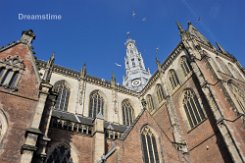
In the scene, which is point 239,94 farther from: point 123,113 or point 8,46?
point 8,46

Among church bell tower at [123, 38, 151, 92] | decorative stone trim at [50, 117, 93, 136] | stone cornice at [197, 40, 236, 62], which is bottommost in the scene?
decorative stone trim at [50, 117, 93, 136]

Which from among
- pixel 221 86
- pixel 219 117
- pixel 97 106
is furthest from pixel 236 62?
pixel 97 106

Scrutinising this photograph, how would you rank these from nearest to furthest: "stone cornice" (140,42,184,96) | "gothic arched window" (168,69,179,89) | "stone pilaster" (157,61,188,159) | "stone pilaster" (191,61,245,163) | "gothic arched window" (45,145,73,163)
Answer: "stone pilaster" (191,61,245,163) → "gothic arched window" (45,145,73,163) → "stone pilaster" (157,61,188,159) → "gothic arched window" (168,69,179,89) → "stone cornice" (140,42,184,96)

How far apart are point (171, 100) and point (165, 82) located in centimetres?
306

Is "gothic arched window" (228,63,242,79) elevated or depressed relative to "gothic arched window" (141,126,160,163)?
elevated

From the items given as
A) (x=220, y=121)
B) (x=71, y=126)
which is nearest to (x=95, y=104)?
(x=71, y=126)

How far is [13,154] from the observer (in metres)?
9.51

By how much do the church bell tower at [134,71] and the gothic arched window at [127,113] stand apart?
15.3 metres

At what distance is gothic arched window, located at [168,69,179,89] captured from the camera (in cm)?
2388

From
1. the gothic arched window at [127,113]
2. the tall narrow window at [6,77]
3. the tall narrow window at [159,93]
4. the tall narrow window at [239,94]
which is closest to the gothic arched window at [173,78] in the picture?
the tall narrow window at [159,93]

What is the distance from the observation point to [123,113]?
2778cm

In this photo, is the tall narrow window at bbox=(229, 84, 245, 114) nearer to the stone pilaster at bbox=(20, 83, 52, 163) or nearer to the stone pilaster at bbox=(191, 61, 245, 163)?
the stone pilaster at bbox=(191, 61, 245, 163)

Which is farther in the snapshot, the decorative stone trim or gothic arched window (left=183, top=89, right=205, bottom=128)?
gothic arched window (left=183, top=89, right=205, bottom=128)

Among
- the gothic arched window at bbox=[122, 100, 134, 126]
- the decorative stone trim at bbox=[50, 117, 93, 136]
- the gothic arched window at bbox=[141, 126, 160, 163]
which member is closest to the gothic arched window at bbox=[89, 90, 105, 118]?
the gothic arched window at bbox=[122, 100, 134, 126]
